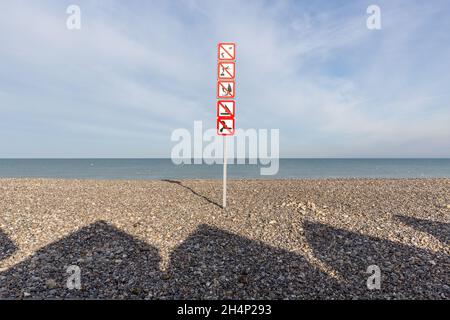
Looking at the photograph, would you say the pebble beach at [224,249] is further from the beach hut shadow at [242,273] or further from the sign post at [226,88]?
the sign post at [226,88]

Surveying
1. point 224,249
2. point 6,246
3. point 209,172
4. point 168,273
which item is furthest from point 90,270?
point 209,172

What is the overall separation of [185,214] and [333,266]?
19.1 ft

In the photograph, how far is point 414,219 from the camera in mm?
9312

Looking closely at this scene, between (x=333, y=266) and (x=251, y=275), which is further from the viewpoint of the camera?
(x=333, y=266)

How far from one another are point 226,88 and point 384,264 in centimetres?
778

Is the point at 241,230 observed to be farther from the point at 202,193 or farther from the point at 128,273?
the point at 202,193

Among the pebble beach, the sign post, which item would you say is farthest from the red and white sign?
the pebble beach

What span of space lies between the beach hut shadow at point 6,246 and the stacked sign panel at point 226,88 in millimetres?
7237

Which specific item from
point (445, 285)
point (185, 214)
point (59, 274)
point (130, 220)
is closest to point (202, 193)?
point (185, 214)

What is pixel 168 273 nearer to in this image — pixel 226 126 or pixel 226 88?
pixel 226 126

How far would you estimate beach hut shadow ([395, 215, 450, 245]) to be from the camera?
7.63 metres

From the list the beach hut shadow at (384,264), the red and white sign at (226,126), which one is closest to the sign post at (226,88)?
the red and white sign at (226,126)

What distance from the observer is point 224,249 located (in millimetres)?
6750
